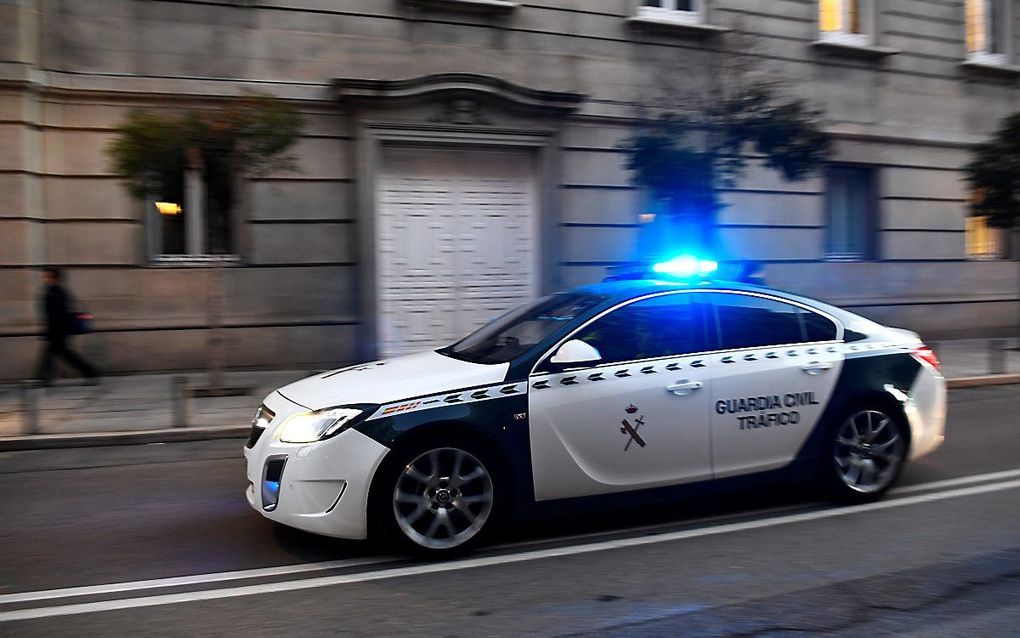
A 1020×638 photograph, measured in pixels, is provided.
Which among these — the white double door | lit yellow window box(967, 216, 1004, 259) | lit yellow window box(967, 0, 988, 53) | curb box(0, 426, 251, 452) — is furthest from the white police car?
lit yellow window box(967, 0, 988, 53)

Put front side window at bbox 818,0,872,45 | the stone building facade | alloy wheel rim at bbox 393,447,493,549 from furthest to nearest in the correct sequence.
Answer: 1. front side window at bbox 818,0,872,45
2. the stone building facade
3. alloy wheel rim at bbox 393,447,493,549

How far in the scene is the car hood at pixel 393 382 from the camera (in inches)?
196

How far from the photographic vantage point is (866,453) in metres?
6.08

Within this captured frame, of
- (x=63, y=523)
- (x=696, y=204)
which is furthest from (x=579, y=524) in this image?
(x=696, y=204)

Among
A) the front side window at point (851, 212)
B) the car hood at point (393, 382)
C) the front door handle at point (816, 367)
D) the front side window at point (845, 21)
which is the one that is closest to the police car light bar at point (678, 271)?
the front door handle at point (816, 367)

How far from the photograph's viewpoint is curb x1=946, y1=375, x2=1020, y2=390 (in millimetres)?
12516

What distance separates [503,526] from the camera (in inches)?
201

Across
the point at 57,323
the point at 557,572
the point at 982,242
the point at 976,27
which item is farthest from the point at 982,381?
the point at 57,323

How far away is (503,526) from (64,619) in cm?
223

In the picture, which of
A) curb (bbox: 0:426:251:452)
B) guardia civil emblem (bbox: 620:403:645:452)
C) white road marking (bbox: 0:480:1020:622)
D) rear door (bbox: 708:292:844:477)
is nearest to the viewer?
white road marking (bbox: 0:480:1020:622)

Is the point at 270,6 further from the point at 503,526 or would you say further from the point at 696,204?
the point at 503,526

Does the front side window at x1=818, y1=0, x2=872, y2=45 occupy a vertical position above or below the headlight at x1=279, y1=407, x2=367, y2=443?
above

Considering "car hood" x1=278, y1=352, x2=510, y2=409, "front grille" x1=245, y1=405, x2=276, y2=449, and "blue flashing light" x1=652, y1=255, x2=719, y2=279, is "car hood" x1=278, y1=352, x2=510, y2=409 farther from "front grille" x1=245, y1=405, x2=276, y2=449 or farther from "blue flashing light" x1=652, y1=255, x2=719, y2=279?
"blue flashing light" x1=652, y1=255, x2=719, y2=279

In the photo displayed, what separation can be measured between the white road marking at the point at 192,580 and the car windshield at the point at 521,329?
1.37m
